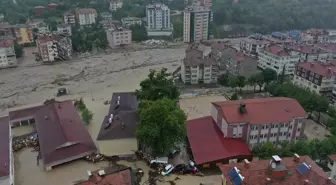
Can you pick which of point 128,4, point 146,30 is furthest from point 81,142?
point 128,4

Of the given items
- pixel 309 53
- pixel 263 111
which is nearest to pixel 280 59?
pixel 309 53

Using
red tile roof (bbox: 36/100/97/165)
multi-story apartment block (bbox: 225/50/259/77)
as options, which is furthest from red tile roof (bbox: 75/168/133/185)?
multi-story apartment block (bbox: 225/50/259/77)

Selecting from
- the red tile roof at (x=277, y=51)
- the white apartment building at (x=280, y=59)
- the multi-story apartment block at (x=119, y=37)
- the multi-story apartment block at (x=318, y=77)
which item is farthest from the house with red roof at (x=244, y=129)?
the multi-story apartment block at (x=119, y=37)

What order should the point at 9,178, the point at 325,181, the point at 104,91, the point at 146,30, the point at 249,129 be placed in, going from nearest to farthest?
the point at 325,181 → the point at 9,178 → the point at 249,129 → the point at 104,91 → the point at 146,30

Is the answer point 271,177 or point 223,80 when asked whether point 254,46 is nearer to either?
point 223,80

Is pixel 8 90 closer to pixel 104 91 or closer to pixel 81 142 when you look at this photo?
pixel 104 91
